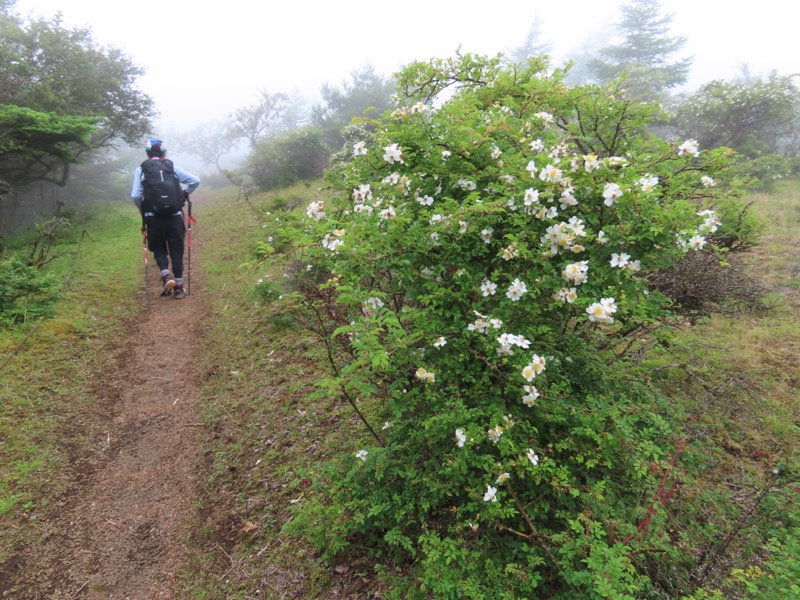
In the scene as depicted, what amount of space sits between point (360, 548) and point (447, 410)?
1.27m

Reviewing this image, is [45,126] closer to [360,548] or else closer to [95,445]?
[95,445]

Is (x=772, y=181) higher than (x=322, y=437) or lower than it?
lower

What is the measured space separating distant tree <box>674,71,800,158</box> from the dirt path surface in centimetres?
1632

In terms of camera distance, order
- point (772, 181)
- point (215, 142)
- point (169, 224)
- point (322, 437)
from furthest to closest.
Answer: point (215, 142), point (772, 181), point (169, 224), point (322, 437)

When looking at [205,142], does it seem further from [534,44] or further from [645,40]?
[645,40]

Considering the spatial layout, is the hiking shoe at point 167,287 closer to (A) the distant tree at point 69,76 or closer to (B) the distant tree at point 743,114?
(A) the distant tree at point 69,76

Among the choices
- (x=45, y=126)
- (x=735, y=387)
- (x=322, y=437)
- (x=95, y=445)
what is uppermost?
(x=45, y=126)

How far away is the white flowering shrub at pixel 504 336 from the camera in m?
2.01

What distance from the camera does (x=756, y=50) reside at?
69.9 meters

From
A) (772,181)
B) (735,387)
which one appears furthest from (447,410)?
(772,181)

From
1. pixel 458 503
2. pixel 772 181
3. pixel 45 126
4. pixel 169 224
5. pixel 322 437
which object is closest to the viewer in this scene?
pixel 458 503

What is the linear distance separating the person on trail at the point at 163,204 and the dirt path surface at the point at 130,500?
2.04 m

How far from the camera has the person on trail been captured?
5984 mm

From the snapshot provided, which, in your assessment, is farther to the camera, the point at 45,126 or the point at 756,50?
the point at 756,50
